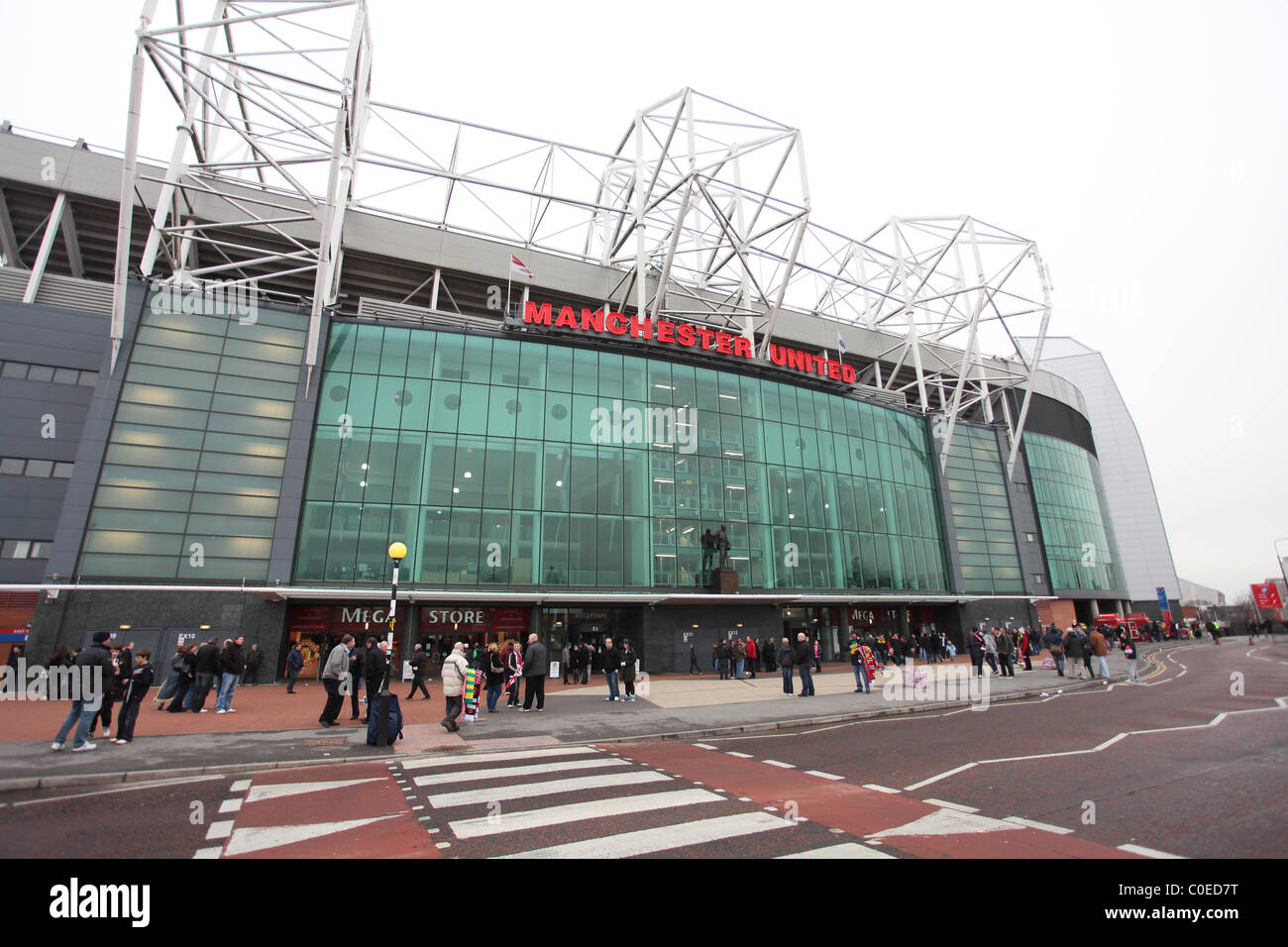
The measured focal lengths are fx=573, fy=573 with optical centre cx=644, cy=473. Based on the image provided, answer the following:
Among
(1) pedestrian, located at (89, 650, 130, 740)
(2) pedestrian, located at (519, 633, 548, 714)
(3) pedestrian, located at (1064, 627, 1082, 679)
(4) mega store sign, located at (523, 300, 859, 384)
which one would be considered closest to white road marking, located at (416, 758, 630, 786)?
(2) pedestrian, located at (519, 633, 548, 714)

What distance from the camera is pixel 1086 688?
2012 cm

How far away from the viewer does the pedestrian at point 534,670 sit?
51.7 feet

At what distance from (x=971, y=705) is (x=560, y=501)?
62.7ft

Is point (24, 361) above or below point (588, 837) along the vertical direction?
above

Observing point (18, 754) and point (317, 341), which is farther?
point (317, 341)

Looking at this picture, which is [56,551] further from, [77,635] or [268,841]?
[268,841]

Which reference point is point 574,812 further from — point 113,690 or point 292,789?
point 113,690

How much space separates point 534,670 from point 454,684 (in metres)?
3.27

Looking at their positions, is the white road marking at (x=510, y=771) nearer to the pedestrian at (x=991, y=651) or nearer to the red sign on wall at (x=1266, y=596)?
the pedestrian at (x=991, y=651)

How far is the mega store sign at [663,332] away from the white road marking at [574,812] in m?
25.9

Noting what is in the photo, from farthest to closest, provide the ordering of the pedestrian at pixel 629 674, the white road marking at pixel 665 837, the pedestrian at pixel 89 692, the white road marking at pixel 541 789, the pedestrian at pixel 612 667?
the pedestrian at pixel 629 674 < the pedestrian at pixel 612 667 < the pedestrian at pixel 89 692 < the white road marking at pixel 541 789 < the white road marking at pixel 665 837

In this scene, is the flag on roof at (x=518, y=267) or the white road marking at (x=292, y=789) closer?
the white road marking at (x=292, y=789)

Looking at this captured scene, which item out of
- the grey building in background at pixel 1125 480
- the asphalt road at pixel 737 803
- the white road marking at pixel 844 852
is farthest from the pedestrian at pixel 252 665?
the grey building in background at pixel 1125 480
